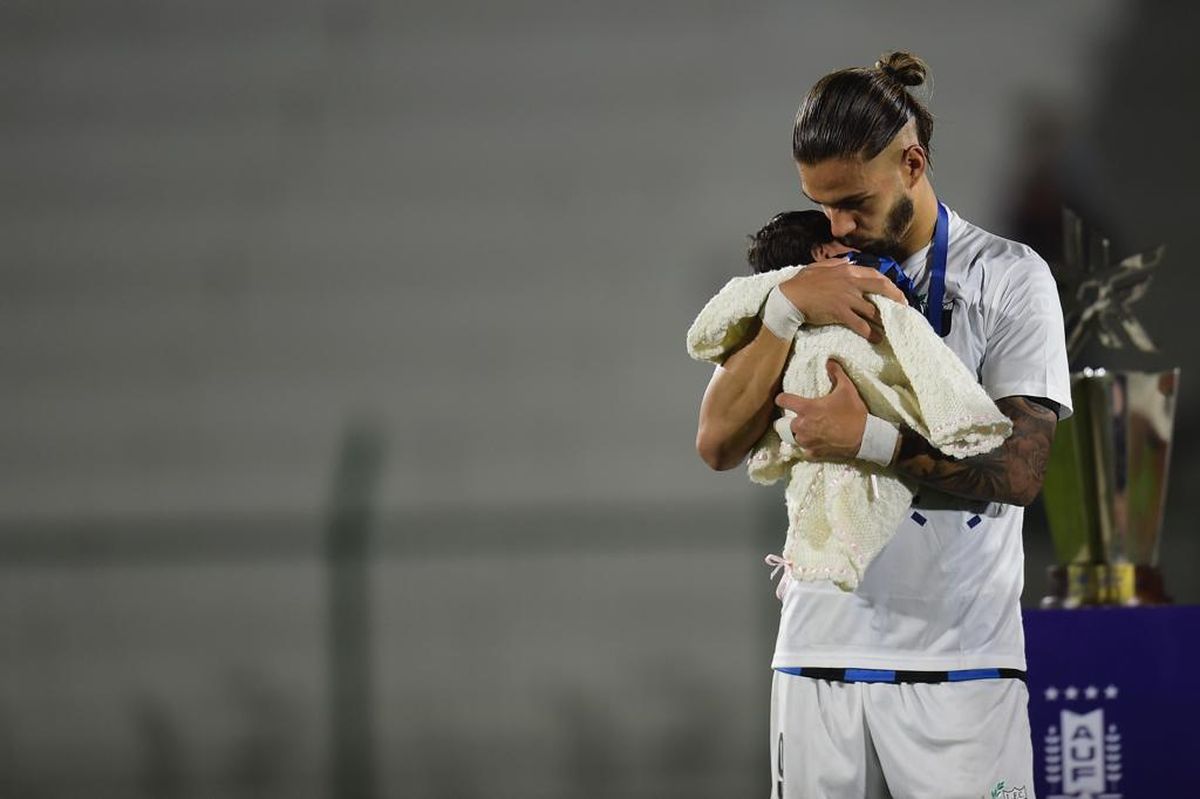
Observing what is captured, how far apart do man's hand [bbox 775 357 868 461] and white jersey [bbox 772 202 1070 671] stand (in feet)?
0.48

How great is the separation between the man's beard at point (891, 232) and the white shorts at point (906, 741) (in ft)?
1.50

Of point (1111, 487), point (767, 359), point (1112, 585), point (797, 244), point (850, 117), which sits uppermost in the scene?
point (850, 117)

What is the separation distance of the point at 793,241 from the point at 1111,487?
1436mm

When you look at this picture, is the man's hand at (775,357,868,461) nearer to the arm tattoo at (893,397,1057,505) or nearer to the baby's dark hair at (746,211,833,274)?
the arm tattoo at (893,397,1057,505)

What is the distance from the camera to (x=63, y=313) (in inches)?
148

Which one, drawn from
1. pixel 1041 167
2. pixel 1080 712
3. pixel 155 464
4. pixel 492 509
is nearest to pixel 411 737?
pixel 492 509

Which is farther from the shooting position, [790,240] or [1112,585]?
[1112,585]

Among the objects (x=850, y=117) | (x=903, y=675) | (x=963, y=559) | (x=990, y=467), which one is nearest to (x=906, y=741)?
(x=903, y=675)

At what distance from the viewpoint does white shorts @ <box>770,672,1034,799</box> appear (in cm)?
141

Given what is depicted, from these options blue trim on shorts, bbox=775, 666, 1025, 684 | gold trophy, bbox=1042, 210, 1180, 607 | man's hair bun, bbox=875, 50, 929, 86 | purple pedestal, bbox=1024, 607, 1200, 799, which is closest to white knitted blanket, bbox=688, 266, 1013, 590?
blue trim on shorts, bbox=775, 666, 1025, 684

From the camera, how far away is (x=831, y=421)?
4.40 feet

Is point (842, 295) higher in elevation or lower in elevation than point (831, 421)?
higher

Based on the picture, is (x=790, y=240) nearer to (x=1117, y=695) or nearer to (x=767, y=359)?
(x=767, y=359)

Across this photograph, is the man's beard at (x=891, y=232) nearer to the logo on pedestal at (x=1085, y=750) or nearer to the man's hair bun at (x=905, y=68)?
the man's hair bun at (x=905, y=68)
